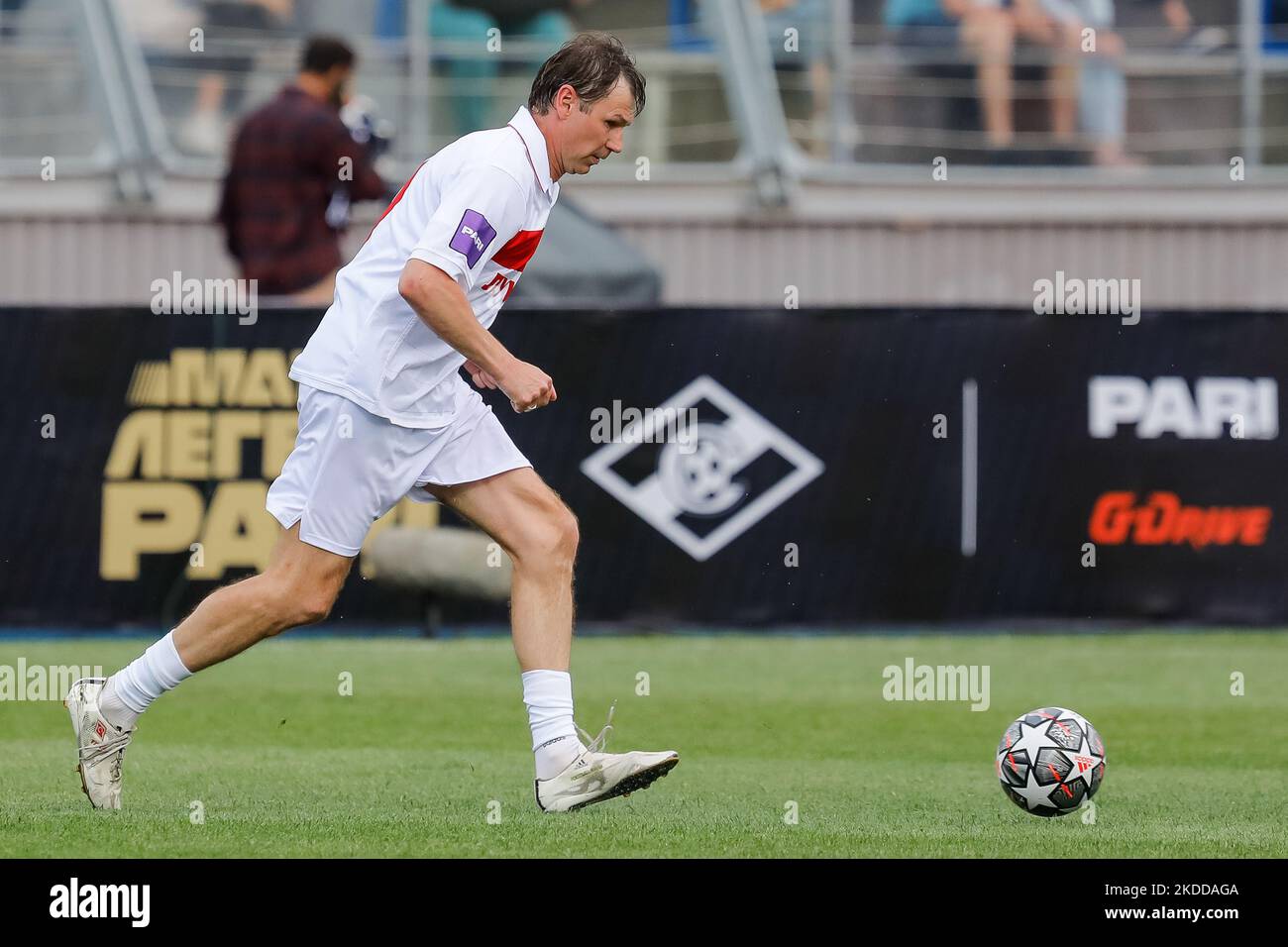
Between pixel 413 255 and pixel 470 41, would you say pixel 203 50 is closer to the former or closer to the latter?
pixel 470 41

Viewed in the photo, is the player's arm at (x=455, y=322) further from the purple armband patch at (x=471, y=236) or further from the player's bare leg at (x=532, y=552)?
the player's bare leg at (x=532, y=552)

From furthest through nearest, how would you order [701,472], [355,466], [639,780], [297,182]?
1. [297,182]
2. [701,472]
3. [355,466]
4. [639,780]

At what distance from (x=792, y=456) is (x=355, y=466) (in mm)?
6426

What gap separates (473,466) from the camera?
22.0 feet

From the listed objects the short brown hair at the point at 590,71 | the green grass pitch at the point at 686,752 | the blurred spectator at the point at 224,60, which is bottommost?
the green grass pitch at the point at 686,752

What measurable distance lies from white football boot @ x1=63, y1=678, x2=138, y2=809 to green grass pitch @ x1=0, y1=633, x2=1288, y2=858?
87mm

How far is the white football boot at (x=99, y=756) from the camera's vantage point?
6.66m

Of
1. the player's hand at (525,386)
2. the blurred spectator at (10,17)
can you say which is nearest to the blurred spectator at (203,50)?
the blurred spectator at (10,17)

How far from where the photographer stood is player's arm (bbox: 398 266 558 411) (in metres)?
6.25

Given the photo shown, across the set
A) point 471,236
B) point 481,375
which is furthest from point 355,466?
point 471,236

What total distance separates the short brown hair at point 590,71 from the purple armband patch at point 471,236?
438mm

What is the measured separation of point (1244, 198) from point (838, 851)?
440 inches

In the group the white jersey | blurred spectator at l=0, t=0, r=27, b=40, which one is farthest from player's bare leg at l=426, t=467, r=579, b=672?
blurred spectator at l=0, t=0, r=27, b=40

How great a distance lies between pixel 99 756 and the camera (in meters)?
6.66
